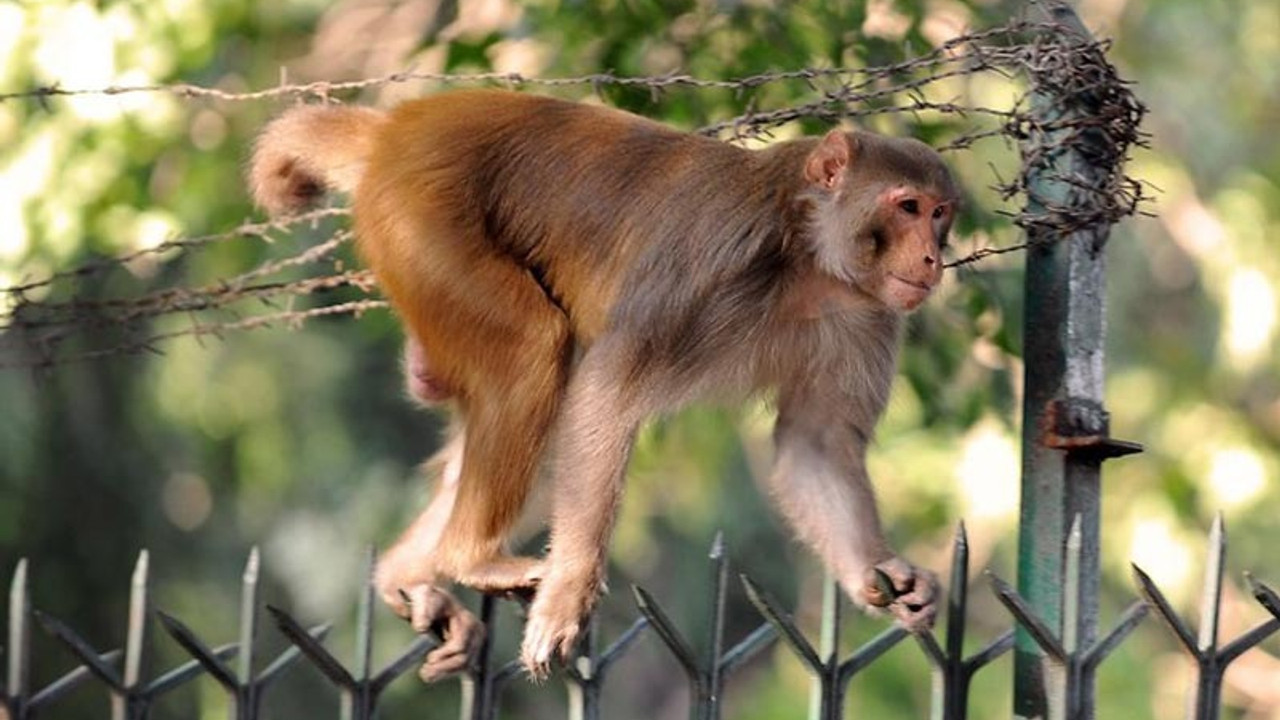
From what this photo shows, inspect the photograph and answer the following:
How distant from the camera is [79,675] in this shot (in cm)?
368

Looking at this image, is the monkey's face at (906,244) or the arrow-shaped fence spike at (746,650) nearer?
the arrow-shaped fence spike at (746,650)

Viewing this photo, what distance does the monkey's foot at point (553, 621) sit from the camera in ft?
13.3

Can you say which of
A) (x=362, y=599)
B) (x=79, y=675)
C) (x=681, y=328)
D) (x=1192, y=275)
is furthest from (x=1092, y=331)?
(x=1192, y=275)

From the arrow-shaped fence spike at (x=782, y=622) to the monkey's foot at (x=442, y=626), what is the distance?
580 millimetres

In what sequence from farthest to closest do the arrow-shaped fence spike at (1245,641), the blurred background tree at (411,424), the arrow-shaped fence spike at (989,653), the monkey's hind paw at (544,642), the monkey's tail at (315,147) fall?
the blurred background tree at (411,424)
the monkey's tail at (315,147)
the monkey's hind paw at (544,642)
the arrow-shaped fence spike at (989,653)
the arrow-shaped fence spike at (1245,641)

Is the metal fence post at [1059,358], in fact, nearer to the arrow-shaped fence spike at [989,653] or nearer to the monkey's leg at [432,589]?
the arrow-shaped fence spike at [989,653]

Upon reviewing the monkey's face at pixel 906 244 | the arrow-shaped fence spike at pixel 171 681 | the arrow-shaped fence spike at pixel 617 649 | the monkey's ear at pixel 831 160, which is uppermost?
the monkey's ear at pixel 831 160

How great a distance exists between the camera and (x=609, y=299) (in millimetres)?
4488

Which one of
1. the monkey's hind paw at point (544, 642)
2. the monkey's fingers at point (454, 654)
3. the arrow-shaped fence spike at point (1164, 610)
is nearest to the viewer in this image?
the arrow-shaped fence spike at point (1164, 610)

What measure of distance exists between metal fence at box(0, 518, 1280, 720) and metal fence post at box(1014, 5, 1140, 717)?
14cm

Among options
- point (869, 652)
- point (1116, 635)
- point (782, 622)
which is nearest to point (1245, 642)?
point (1116, 635)

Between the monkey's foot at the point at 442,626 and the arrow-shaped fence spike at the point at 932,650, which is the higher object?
the arrow-shaped fence spike at the point at 932,650

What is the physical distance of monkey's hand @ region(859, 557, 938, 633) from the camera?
3998mm

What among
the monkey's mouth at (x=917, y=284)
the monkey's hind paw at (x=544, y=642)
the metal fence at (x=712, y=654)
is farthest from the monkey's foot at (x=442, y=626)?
the monkey's mouth at (x=917, y=284)
